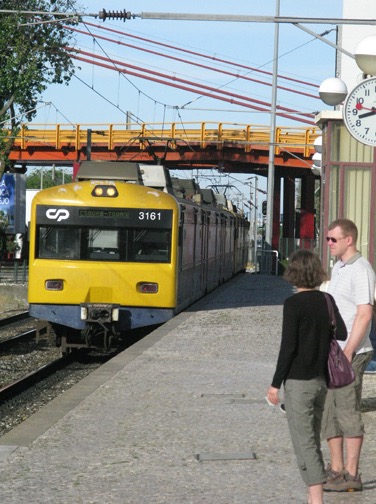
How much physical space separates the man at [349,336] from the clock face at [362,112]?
3.82 metres

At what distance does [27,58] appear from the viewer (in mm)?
45062

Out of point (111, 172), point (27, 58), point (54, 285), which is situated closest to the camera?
point (54, 285)

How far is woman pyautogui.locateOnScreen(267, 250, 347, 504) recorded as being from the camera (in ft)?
23.0

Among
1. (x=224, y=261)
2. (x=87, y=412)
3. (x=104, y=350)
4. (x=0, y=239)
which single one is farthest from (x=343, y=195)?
(x=0, y=239)

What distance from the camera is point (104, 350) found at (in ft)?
72.2

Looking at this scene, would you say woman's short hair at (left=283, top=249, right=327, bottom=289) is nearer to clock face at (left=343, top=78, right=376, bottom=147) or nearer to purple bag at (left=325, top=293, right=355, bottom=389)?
purple bag at (left=325, top=293, right=355, bottom=389)

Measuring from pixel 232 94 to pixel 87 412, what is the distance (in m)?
42.8

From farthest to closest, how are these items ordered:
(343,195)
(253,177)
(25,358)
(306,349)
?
1. (253,177)
2. (25,358)
3. (343,195)
4. (306,349)

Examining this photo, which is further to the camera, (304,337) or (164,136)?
(164,136)

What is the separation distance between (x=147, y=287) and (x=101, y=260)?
0.86 metres

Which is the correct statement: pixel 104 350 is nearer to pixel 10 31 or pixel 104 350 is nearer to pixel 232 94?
pixel 10 31

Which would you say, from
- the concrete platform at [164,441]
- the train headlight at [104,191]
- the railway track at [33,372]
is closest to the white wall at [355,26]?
the train headlight at [104,191]

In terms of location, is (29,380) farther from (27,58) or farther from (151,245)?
(27,58)

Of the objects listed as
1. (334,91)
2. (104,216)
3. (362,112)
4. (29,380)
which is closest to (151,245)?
(104,216)
